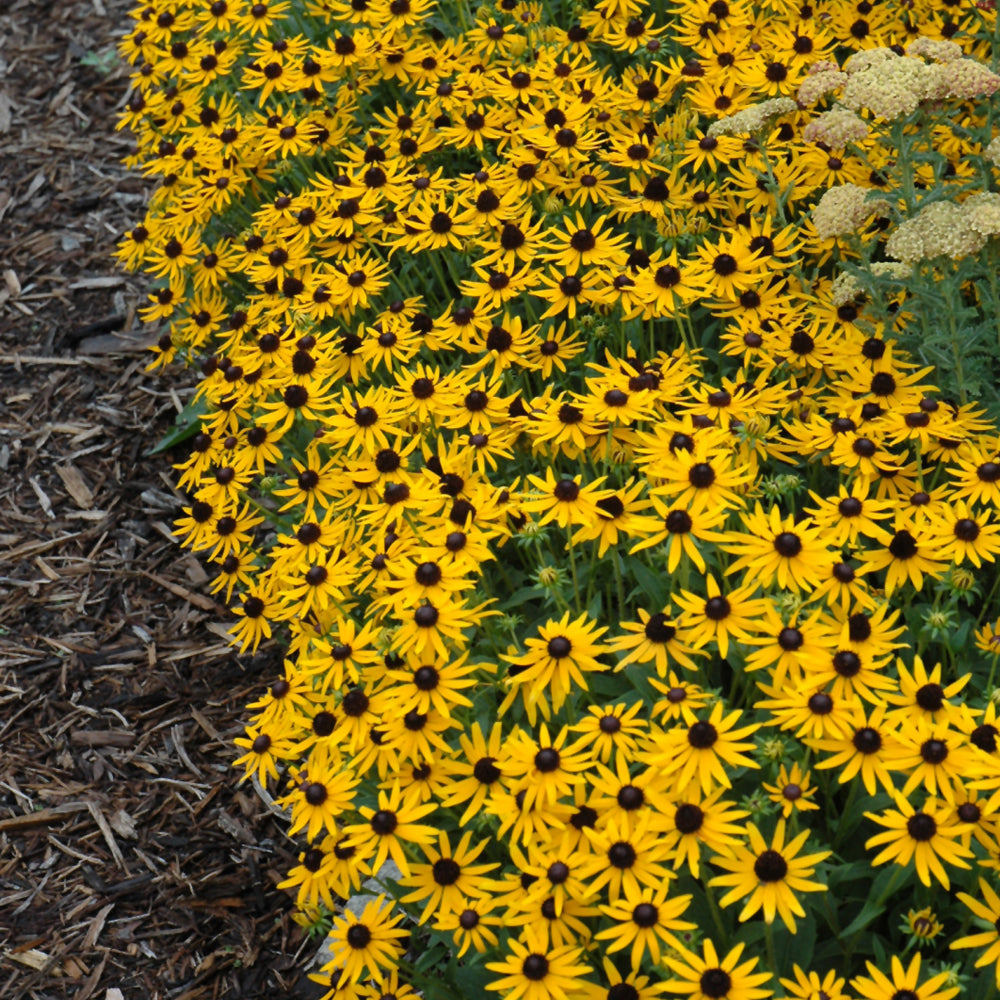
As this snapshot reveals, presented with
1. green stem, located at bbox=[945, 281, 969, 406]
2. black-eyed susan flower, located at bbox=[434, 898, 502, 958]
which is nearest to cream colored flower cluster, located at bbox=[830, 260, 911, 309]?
green stem, located at bbox=[945, 281, 969, 406]

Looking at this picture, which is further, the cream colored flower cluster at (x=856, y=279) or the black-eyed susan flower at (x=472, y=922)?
the cream colored flower cluster at (x=856, y=279)

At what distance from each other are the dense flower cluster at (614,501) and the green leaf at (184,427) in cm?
86

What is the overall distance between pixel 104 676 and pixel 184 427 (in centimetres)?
130

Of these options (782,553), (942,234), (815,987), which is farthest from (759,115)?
(815,987)

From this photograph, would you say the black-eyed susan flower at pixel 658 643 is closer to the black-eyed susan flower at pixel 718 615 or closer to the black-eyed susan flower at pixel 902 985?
the black-eyed susan flower at pixel 718 615

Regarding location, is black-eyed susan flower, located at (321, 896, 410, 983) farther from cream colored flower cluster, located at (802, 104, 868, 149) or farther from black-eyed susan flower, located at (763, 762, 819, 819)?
cream colored flower cluster, located at (802, 104, 868, 149)

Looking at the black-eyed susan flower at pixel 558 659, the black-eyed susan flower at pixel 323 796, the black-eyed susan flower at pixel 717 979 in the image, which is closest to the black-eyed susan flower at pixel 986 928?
the black-eyed susan flower at pixel 717 979

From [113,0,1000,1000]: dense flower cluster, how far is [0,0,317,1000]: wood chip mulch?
486 mm

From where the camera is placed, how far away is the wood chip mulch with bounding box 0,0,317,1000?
13.6ft

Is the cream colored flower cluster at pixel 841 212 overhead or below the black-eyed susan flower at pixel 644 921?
overhead

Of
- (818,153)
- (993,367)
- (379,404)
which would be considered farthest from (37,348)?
(993,367)

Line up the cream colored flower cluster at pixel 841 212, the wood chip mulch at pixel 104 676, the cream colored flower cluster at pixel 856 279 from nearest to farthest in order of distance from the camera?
the cream colored flower cluster at pixel 841 212 < the cream colored flower cluster at pixel 856 279 < the wood chip mulch at pixel 104 676

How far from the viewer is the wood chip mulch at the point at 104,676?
163 inches

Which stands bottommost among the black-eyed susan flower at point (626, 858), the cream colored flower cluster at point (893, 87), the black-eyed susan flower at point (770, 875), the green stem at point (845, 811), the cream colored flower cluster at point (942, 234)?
the green stem at point (845, 811)
